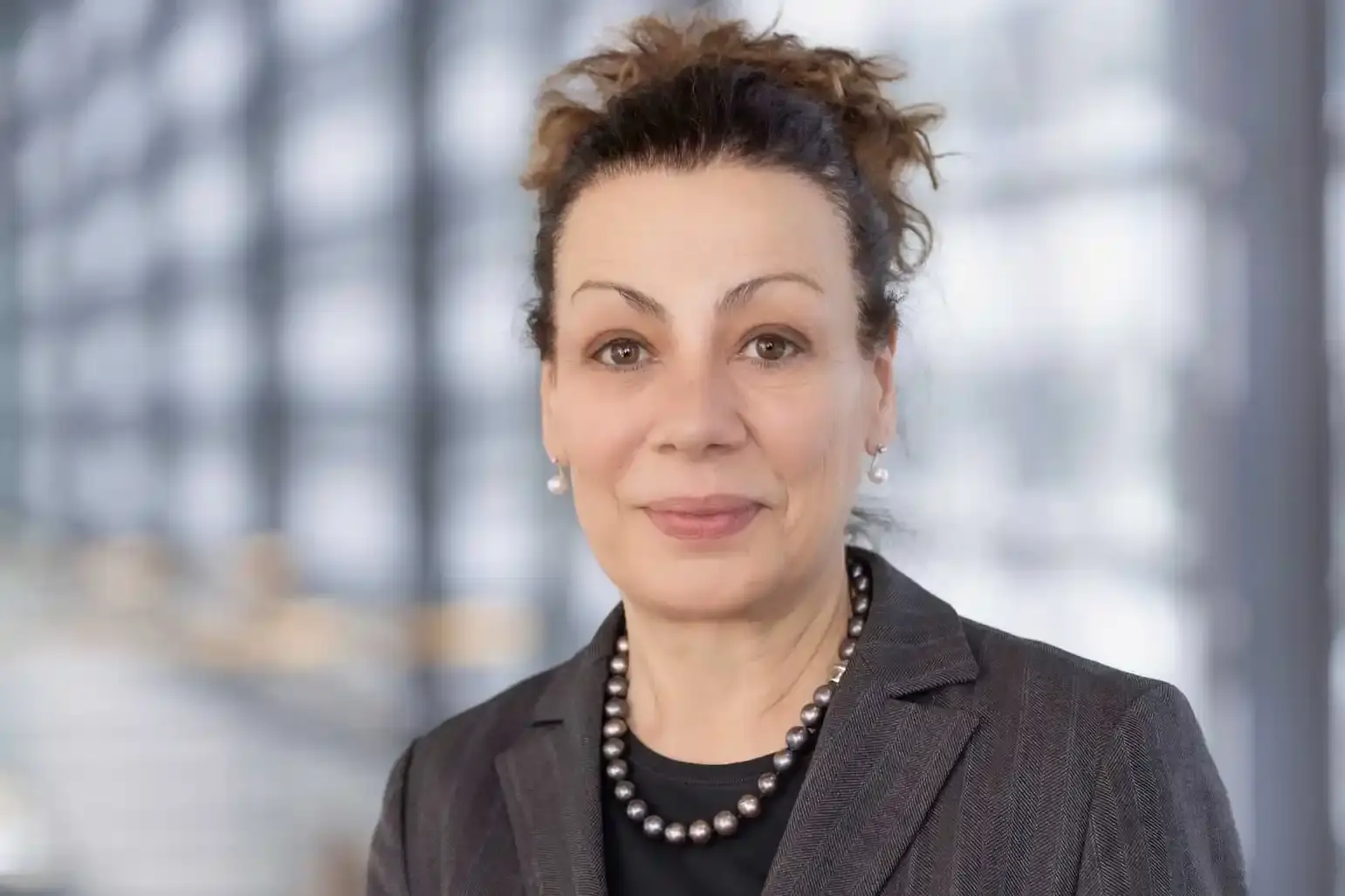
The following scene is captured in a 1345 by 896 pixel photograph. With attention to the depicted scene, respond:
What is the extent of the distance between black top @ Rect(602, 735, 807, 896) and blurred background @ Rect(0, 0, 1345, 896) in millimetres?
1211

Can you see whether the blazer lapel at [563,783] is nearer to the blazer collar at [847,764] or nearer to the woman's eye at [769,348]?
the blazer collar at [847,764]

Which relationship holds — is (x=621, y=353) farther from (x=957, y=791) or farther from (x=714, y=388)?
(x=957, y=791)

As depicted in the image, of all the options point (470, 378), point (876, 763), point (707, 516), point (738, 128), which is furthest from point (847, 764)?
point (470, 378)

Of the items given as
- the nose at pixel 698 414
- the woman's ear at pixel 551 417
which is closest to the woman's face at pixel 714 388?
the nose at pixel 698 414

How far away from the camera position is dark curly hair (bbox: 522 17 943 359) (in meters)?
1.37

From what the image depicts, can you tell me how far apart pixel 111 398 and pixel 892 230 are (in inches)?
65.5

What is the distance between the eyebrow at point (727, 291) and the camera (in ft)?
4.26

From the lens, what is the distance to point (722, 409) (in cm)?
128

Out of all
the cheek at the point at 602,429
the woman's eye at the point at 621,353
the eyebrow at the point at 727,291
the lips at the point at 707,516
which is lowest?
the lips at the point at 707,516

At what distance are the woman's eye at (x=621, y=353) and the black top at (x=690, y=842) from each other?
413mm

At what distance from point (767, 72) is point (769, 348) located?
32cm

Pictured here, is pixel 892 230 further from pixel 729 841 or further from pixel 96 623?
pixel 96 623

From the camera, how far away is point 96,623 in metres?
2.51

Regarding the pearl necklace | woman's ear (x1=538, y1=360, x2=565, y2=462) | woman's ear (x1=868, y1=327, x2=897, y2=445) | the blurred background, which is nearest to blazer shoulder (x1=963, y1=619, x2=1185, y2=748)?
the pearl necklace
